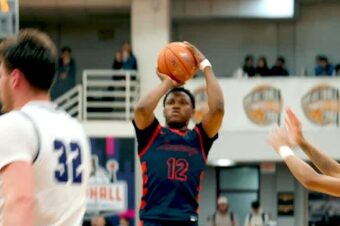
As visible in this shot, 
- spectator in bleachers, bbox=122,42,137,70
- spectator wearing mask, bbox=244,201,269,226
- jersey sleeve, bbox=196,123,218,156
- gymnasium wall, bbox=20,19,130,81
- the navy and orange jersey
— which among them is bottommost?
spectator wearing mask, bbox=244,201,269,226

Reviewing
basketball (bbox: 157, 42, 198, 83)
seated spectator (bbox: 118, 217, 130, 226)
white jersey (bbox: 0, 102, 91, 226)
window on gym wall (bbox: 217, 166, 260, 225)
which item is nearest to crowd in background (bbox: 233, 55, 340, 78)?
window on gym wall (bbox: 217, 166, 260, 225)

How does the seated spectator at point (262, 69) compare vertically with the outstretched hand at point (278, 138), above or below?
above

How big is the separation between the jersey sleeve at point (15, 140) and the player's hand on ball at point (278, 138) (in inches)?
75.4

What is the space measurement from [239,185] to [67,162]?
65.7 ft

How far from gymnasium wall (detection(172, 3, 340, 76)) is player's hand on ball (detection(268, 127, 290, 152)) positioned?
19.0 metres

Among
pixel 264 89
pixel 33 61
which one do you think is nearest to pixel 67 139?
pixel 33 61

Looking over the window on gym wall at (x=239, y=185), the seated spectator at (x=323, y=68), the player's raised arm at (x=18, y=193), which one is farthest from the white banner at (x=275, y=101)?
the player's raised arm at (x=18, y=193)

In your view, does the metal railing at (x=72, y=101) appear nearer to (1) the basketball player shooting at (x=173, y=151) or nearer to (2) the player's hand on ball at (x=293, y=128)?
(1) the basketball player shooting at (x=173, y=151)

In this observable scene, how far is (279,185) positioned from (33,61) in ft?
65.1

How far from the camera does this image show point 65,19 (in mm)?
24094

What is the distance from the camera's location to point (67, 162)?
3637 mm

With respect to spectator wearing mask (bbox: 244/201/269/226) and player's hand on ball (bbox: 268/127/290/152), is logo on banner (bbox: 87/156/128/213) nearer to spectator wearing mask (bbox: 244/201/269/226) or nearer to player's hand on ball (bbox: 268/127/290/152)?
spectator wearing mask (bbox: 244/201/269/226)

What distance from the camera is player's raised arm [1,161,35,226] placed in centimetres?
320

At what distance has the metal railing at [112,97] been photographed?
20531mm
